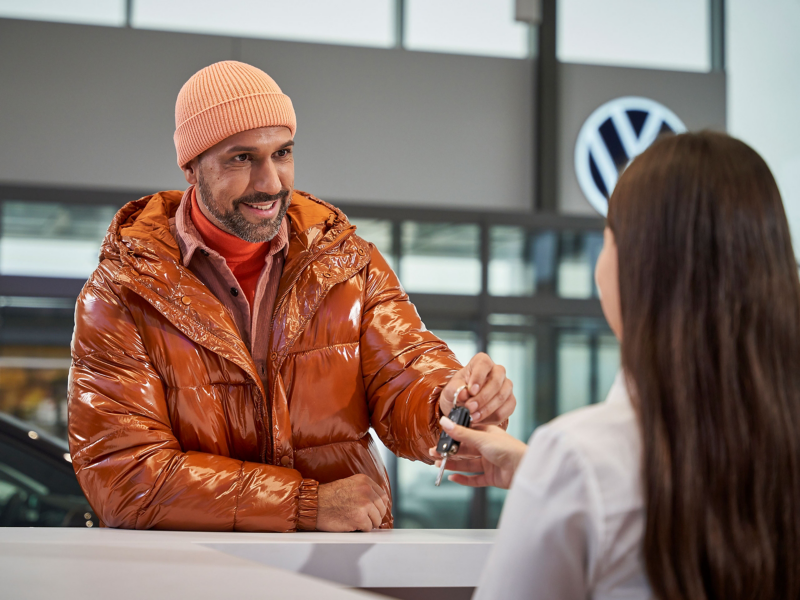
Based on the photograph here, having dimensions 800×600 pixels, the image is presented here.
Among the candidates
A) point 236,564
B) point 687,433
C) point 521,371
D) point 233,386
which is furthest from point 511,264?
point 687,433

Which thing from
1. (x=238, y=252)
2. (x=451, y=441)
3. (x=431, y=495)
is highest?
(x=238, y=252)

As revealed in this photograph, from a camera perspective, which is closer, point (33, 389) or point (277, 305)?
point (277, 305)

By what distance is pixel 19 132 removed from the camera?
5.19 metres

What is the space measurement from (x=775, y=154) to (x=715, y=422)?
6.35 metres

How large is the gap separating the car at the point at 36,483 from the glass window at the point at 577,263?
4.44m

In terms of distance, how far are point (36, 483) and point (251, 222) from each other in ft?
4.49

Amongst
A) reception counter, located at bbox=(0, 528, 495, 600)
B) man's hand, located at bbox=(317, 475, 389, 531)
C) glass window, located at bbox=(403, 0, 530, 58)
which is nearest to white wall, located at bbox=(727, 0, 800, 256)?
glass window, located at bbox=(403, 0, 530, 58)

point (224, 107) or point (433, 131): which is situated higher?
point (433, 131)

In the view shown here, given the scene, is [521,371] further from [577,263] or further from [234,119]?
[234,119]

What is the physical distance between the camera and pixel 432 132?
5.79 metres

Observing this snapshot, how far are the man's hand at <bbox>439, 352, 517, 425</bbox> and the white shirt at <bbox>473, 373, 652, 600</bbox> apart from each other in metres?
0.67

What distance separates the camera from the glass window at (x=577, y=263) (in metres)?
6.17

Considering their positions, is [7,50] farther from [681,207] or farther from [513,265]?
[681,207]

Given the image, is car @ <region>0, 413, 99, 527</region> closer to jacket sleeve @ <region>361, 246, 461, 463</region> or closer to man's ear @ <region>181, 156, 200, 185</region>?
man's ear @ <region>181, 156, 200, 185</region>
